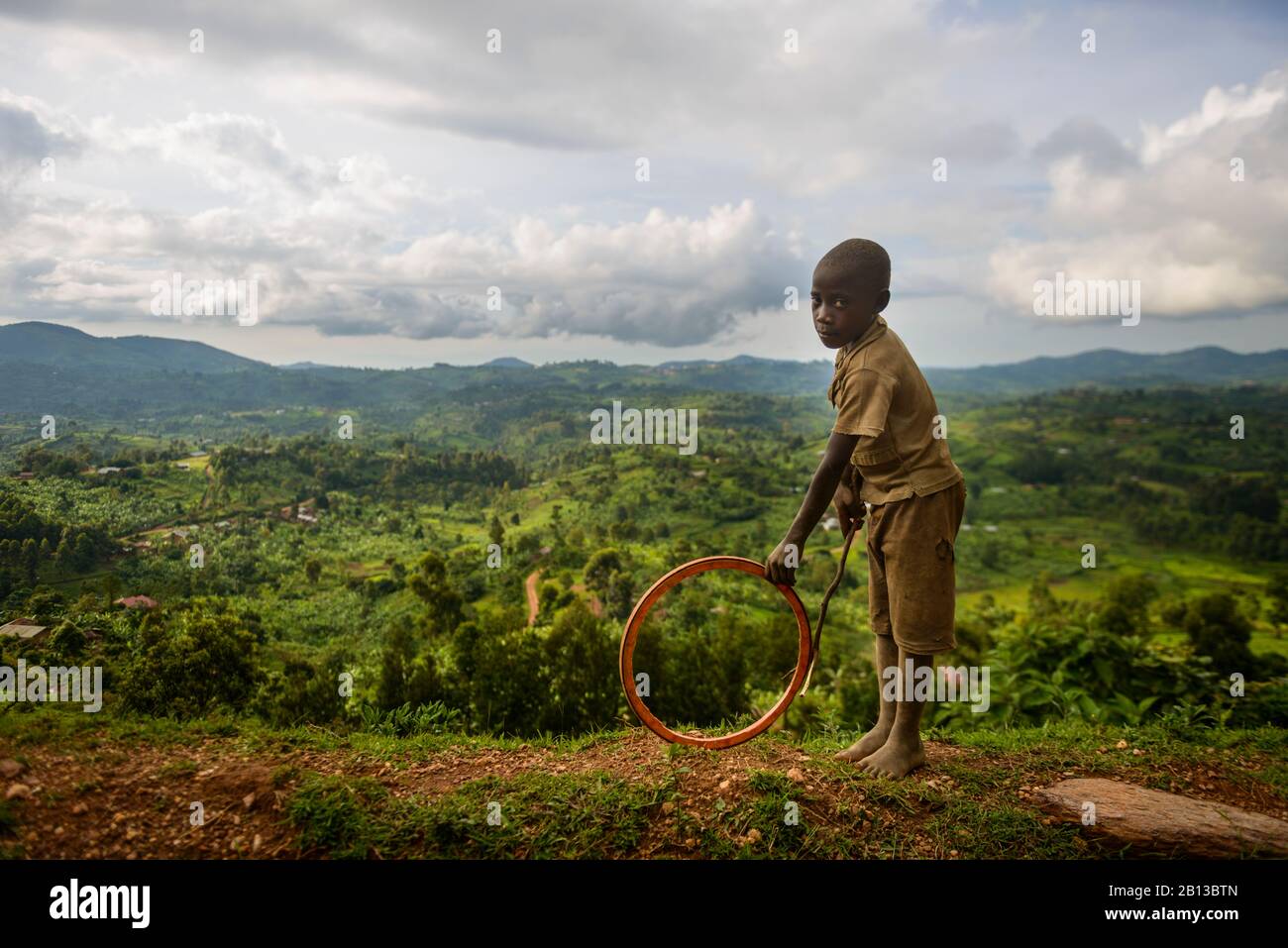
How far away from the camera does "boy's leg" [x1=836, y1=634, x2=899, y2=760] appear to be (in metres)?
4.45

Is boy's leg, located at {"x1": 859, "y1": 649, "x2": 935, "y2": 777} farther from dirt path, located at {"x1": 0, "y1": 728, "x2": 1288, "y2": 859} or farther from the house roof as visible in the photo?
the house roof

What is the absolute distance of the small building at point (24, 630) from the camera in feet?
20.0

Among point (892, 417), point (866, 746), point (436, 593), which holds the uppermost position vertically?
point (892, 417)

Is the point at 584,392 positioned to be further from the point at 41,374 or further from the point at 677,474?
the point at 41,374

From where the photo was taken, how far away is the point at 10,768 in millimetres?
3646

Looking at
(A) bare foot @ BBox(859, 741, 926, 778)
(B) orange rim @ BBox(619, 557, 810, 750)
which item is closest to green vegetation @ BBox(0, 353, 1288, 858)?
(A) bare foot @ BBox(859, 741, 926, 778)

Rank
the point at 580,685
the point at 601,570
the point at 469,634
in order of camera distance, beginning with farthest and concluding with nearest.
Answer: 1. the point at 601,570
2. the point at 469,634
3. the point at 580,685

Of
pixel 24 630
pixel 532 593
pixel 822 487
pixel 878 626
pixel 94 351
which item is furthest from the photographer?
pixel 532 593

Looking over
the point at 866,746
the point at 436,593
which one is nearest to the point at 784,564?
the point at 866,746

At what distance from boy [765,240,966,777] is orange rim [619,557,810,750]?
30 centimetres

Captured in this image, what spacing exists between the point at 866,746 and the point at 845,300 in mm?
3129

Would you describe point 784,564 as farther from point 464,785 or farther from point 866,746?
point 464,785

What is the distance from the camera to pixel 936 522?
13.0 ft
